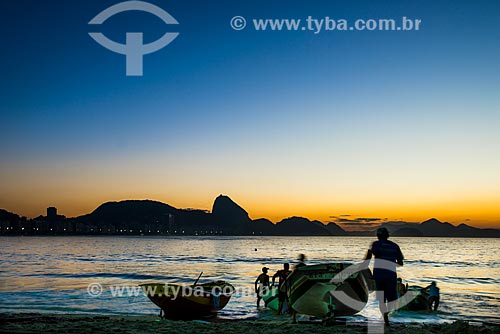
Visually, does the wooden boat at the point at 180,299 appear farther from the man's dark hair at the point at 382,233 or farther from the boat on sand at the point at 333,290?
the man's dark hair at the point at 382,233

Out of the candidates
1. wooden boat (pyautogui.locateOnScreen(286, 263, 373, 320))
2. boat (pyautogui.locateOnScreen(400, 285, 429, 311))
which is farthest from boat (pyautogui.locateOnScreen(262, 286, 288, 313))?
wooden boat (pyautogui.locateOnScreen(286, 263, 373, 320))

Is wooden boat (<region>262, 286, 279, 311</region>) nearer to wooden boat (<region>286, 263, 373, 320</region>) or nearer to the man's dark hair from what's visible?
wooden boat (<region>286, 263, 373, 320</region>)

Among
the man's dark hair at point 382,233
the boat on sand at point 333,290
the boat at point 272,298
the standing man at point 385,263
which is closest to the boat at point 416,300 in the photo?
the boat at point 272,298

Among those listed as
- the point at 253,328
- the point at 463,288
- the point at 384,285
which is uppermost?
the point at 384,285

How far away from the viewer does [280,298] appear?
21000 millimetres

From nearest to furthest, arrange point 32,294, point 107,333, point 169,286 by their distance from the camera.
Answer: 1. point 107,333
2. point 169,286
3. point 32,294

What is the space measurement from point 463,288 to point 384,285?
1276 inches

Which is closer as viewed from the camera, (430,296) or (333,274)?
(333,274)

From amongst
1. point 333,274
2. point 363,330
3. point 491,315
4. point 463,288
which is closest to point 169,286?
point 333,274

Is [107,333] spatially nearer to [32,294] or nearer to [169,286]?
[169,286]

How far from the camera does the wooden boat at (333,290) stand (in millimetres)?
14633

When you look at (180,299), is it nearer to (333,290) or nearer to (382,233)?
(333,290)

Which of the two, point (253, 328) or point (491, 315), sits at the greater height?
point (253, 328)

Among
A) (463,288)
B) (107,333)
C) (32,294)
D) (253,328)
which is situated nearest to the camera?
(107,333)
